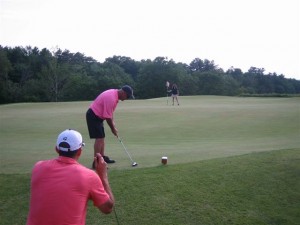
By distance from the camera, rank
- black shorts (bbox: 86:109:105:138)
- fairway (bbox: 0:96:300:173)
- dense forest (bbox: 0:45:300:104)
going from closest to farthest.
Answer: black shorts (bbox: 86:109:105:138)
fairway (bbox: 0:96:300:173)
dense forest (bbox: 0:45:300:104)

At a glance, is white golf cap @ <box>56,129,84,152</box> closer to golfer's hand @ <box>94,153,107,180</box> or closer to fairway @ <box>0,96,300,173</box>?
golfer's hand @ <box>94,153,107,180</box>

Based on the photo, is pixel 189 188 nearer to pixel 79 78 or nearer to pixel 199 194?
pixel 199 194

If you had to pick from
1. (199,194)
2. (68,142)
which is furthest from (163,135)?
(68,142)

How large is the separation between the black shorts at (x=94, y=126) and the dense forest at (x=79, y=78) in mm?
64911

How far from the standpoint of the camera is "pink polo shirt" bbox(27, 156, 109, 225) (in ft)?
11.4

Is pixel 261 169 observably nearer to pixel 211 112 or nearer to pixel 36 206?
pixel 36 206

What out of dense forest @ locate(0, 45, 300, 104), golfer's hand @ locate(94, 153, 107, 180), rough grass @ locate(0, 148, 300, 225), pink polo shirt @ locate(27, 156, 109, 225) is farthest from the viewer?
dense forest @ locate(0, 45, 300, 104)

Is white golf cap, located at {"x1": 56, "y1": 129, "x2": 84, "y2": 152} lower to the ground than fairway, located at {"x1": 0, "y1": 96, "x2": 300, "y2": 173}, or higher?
higher

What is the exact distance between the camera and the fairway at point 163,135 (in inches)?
400

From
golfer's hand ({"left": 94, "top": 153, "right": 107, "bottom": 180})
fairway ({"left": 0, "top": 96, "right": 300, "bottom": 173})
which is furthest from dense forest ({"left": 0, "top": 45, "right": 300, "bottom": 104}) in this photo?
golfer's hand ({"left": 94, "top": 153, "right": 107, "bottom": 180})

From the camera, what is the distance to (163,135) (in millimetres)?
16609

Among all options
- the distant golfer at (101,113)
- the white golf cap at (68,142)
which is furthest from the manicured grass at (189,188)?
the white golf cap at (68,142)

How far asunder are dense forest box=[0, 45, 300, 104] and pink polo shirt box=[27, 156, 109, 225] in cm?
6970

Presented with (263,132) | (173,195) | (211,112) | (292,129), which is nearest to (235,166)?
(173,195)
